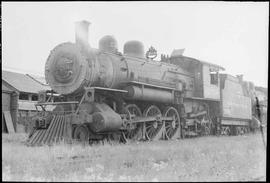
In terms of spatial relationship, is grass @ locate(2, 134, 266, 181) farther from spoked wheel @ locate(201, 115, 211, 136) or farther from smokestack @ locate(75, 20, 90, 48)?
spoked wheel @ locate(201, 115, 211, 136)

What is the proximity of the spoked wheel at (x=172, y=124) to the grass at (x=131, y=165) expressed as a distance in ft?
16.1

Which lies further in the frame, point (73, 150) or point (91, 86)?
point (91, 86)

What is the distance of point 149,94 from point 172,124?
6.73 ft

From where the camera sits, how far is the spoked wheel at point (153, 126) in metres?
12.4

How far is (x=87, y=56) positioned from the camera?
35.1ft

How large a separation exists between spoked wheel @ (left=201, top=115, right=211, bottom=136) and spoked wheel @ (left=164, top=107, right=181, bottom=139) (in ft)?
6.19

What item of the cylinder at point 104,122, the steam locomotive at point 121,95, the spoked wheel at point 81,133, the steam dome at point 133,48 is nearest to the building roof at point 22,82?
the steam locomotive at point 121,95

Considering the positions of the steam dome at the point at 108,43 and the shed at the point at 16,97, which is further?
the shed at the point at 16,97

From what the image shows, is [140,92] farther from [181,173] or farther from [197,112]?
[181,173]

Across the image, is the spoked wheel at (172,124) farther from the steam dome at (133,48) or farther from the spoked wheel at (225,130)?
the spoked wheel at (225,130)

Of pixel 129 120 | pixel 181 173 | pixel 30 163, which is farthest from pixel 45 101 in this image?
pixel 181 173

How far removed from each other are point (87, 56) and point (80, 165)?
17.2 ft

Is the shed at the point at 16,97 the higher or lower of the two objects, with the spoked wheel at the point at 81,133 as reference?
higher

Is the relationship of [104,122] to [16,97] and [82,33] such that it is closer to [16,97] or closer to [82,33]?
[82,33]
